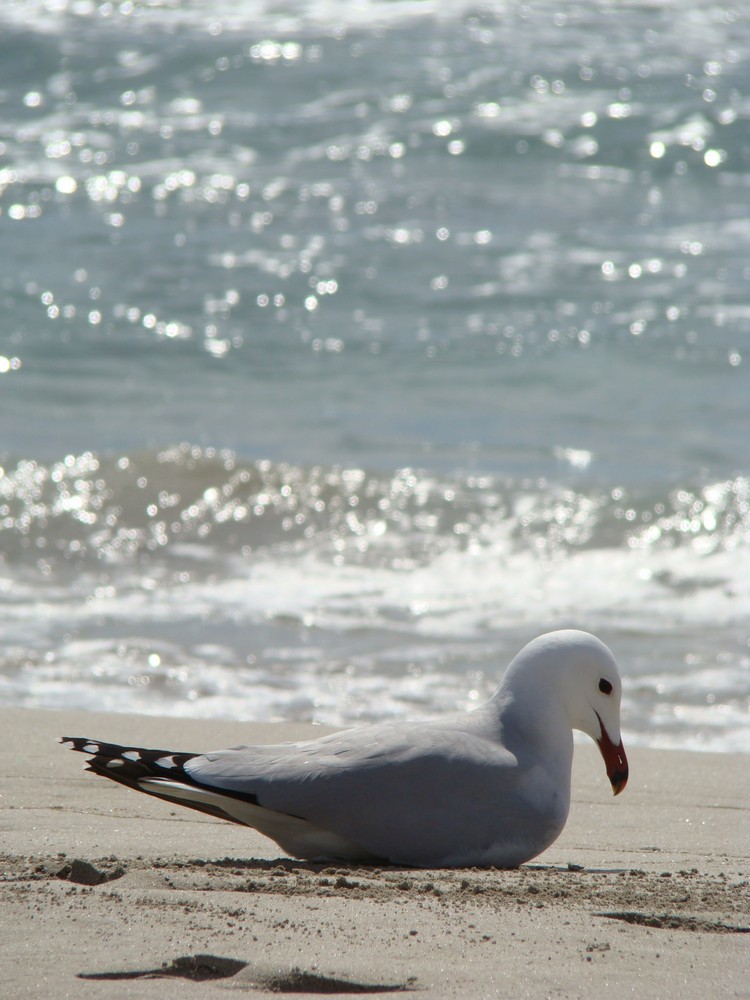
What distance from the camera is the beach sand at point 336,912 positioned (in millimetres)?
2021

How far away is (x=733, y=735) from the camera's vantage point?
15.7ft

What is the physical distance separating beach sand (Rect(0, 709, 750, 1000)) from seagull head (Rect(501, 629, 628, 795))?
0.34 meters

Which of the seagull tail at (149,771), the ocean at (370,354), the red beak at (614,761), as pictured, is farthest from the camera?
the ocean at (370,354)

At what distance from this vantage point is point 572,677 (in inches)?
124

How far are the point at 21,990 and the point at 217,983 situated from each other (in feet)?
0.93

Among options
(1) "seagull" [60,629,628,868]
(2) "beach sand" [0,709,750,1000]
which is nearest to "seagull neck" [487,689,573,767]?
(1) "seagull" [60,629,628,868]

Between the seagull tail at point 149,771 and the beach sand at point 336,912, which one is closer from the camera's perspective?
the beach sand at point 336,912

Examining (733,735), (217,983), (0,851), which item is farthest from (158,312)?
(217,983)

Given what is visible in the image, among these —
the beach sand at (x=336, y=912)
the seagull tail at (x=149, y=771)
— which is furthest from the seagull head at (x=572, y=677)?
the seagull tail at (x=149, y=771)

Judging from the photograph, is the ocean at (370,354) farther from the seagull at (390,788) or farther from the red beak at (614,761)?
the seagull at (390,788)

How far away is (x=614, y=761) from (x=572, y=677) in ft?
0.81

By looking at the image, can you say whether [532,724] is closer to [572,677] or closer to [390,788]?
[572,677]

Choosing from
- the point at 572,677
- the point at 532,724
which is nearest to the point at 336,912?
the point at 532,724

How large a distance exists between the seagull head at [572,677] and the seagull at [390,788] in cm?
9
